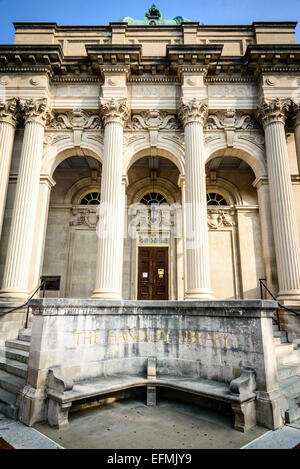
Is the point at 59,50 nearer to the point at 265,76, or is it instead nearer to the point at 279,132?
the point at 265,76

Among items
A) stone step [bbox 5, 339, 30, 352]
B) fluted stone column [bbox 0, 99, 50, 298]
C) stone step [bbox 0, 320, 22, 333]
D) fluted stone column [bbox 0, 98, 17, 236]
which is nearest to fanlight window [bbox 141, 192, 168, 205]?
fluted stone column [bbox 0, 99, 50, 298]

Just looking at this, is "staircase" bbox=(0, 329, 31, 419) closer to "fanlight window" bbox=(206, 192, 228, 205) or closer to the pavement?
the pavement

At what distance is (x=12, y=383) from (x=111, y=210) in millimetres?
6564

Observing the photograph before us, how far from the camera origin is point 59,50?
11430mm

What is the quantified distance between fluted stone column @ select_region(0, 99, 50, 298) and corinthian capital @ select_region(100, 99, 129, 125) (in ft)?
8.26

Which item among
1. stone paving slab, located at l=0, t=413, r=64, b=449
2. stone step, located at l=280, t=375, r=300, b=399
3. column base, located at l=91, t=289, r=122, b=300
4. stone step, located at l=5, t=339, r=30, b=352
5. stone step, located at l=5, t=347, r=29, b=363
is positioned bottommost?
stone paving slab, located at l=0, t=413, r=64, b=449

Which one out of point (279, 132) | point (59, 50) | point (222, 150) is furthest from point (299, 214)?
point (59, 50)

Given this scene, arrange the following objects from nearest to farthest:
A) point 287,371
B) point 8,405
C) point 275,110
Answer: point 8,405 → point 287,371 → point 275,110

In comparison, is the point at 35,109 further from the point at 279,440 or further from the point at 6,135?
the point at 279,440

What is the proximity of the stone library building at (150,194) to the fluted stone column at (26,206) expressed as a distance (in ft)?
0.17

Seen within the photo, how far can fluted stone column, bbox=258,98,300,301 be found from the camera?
9.90 m

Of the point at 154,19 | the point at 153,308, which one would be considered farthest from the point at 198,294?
the point at 154,19

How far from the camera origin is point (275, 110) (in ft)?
37.1

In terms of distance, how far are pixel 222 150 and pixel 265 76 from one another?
357 centimetres
